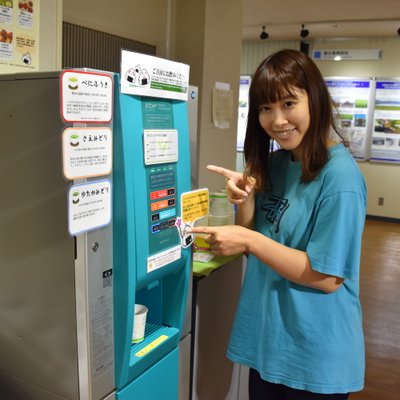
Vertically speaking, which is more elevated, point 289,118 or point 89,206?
point 289,118

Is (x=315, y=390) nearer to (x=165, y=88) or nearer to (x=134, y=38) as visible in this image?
(x=165, y=88)

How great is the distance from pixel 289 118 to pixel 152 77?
1.32ft

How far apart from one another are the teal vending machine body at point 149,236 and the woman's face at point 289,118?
0.81ft

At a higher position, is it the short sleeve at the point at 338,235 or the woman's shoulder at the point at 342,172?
the woman's shoulder at the point at 342,172

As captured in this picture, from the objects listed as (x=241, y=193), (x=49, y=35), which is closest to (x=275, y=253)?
(x=241, y=193)

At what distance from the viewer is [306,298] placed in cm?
127

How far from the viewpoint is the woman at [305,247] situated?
3.93ft

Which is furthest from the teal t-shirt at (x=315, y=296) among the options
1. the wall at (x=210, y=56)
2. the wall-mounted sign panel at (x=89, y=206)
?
the wall at (x=210, y=56)

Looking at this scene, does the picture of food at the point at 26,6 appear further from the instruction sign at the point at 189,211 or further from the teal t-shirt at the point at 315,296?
the teal t-shirt at the point at 315,296

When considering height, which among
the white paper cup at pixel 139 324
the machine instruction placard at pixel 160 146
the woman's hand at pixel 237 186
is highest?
the machine instruction placard at pixel 160 146

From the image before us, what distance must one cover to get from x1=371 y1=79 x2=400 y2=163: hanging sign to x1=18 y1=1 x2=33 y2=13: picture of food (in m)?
6.93

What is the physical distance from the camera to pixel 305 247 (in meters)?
1.28

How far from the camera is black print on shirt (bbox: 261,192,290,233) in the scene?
A: 1.33 meters

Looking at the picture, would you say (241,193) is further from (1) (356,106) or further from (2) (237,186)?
(1) (356,106)
